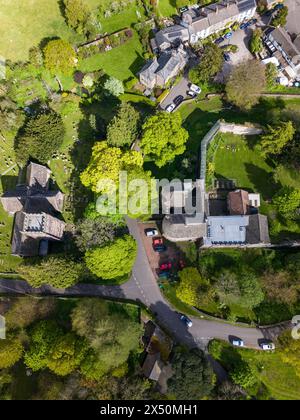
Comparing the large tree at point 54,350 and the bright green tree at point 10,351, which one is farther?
the bright green tree at point 10,351

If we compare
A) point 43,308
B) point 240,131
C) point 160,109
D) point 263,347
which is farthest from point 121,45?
point 263,347

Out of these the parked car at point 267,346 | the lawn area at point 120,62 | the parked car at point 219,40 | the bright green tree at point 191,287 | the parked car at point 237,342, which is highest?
the parked car at point 219,40

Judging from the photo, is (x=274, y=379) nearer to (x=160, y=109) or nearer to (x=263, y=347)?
(x=263, y=347)

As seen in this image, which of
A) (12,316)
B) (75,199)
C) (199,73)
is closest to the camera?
(12,316)

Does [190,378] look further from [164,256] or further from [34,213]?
[34,213]

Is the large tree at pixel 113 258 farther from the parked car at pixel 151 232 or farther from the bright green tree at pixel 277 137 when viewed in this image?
the bright green tree at pixel 277 137

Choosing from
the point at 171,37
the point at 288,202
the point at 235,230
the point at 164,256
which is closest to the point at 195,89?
the point at 171,37

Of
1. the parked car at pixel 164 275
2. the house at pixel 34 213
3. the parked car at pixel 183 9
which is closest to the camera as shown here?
the house at pixel 34 213

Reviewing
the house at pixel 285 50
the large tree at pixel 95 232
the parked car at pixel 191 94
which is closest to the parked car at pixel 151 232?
the large tree at pixel 95 232
